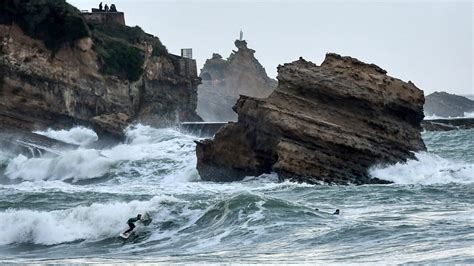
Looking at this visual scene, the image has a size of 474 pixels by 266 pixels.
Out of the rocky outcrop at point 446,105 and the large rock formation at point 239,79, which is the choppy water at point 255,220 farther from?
the rocky outcrop at point 446,105

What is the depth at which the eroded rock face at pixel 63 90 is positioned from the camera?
133 ft

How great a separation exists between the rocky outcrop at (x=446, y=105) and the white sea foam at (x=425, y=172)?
8599 cm

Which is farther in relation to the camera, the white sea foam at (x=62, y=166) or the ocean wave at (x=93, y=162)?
the white sea foam at (x=62, y=166)

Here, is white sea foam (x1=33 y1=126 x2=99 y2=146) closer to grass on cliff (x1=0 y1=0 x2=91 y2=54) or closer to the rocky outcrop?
grass on cliff (x1=0 y1=0 x2=91 y2=54)

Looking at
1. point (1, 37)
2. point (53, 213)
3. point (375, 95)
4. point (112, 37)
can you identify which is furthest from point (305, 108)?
point (112, 37)

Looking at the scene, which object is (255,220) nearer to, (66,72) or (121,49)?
(66,72)

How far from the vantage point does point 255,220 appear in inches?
763

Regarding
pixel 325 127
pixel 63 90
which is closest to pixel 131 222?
pixel 325 127

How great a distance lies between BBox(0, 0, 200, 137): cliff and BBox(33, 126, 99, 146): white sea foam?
32 centimetres

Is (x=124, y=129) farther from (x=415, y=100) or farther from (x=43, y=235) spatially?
(x=43, y=235)

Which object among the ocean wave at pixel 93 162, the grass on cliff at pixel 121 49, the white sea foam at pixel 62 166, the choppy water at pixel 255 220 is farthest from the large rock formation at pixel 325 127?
the grass on cliff at pixel 121 49

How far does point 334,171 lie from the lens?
88.8 feet

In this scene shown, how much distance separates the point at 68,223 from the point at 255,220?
3957 mm

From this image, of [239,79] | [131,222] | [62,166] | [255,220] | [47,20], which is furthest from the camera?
[239,79]
